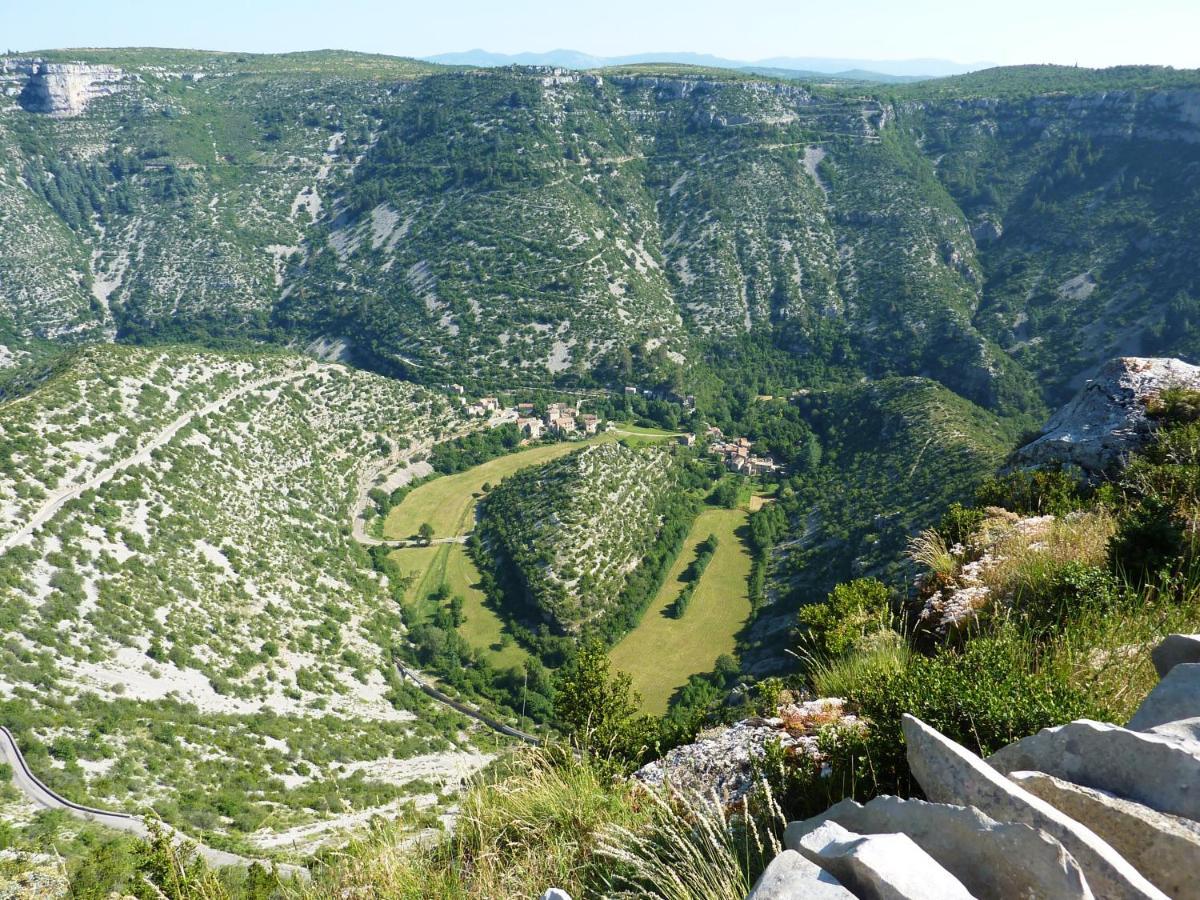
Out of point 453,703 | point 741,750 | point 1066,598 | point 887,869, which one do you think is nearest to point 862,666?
point 741,750

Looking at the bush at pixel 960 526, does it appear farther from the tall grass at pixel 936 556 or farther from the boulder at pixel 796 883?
the boulder at pixel 796 883

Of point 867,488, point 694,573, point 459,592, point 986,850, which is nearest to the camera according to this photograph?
point 986,850

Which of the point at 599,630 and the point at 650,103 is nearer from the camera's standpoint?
the point at 599,630

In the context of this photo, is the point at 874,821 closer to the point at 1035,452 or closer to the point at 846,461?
the point at 1035,452

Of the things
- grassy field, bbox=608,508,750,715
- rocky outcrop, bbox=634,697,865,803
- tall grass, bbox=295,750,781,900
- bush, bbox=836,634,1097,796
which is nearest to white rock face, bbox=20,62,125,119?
grassy field, bbox=608,508,750,715

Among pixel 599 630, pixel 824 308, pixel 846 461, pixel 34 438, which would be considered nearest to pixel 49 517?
pixel 34 438

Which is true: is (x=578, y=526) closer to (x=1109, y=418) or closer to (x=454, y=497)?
(x=454, y=497)
